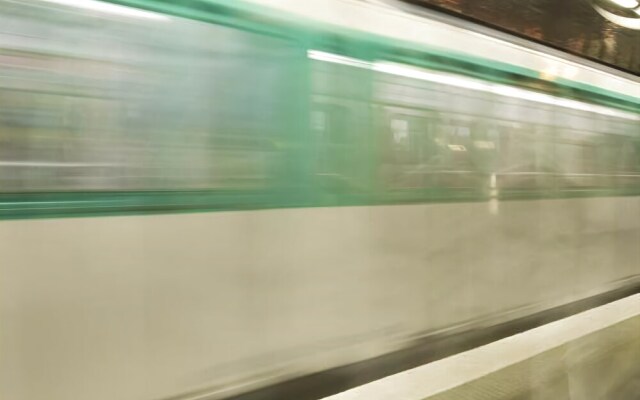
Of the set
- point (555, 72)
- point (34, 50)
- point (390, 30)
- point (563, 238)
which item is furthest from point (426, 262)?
point (34, 50)

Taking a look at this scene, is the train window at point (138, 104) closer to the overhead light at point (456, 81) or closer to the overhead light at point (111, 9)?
the overhead light at point (111, 9)

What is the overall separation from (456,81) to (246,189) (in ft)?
5.39

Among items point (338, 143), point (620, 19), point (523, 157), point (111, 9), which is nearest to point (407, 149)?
point (338, 143)

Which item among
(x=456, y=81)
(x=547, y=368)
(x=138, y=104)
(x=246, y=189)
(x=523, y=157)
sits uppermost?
(x=456, y=81)

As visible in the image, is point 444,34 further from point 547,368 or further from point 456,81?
point 547,368

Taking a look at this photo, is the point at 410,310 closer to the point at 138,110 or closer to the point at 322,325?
the point at 322,325

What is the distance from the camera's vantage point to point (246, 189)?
2812mm

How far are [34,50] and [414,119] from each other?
2.02m

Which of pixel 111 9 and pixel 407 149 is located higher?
pixel 111 9

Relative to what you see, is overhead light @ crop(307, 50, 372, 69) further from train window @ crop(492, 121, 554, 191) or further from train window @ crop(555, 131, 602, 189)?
train window @ crop(555, 131, 602, 189)

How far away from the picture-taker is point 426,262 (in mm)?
3684

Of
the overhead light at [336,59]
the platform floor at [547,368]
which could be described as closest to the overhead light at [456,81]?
the overhead light at [336,59]

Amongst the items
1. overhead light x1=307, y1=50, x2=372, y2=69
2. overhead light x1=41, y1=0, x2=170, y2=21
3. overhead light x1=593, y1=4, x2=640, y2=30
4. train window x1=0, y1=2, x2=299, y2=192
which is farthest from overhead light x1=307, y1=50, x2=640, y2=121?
overhead light x1=593, y1=4, x2=640, y2=30

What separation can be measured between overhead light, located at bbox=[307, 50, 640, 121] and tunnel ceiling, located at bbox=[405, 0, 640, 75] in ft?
1.29
